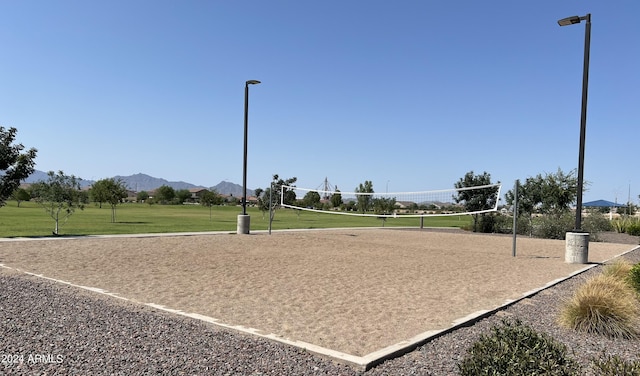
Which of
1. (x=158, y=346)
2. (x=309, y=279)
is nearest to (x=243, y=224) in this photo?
(x=309, y=279)

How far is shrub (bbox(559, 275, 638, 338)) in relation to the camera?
495 centimetres

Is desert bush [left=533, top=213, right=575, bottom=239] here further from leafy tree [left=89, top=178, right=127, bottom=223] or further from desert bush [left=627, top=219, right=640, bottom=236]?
leafy tree [left=89, top=178, right=127, bottom=223]

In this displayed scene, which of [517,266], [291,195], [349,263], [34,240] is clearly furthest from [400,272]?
[291,195]

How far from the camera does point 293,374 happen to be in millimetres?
3525

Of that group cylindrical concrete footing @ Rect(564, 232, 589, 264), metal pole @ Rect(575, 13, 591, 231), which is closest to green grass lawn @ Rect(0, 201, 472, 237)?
cylindrical concrete footing @ Rect(564, 232, 589, 264)

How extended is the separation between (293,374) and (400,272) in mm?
6158

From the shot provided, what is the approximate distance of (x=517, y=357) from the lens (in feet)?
10.3

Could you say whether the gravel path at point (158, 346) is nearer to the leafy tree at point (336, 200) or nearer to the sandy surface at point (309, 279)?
the sandy surface at point (309, 279)

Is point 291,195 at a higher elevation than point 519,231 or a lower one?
higher

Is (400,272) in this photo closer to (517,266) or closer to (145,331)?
(517,266)

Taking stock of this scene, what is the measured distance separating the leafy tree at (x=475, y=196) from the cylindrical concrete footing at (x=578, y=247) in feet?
42.3

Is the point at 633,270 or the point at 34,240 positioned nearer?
the point at 633,270

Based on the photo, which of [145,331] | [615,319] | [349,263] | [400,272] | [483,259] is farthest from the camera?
[483,259]

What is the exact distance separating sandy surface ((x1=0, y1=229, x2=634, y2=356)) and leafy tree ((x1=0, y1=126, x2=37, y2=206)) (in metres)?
1.96
